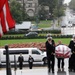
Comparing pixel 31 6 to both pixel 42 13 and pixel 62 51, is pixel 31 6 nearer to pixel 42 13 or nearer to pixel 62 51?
pixel 42 13

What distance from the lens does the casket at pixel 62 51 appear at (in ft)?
44.4

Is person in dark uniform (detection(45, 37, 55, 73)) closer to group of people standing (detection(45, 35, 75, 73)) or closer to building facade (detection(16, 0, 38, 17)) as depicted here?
group of people standing (detection(45, 35, 75, 73))

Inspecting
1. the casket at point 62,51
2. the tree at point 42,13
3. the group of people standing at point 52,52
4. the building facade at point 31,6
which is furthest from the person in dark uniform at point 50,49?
the building facade at point 31,6

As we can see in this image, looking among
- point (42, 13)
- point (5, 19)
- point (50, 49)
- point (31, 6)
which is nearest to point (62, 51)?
point (50, 49)

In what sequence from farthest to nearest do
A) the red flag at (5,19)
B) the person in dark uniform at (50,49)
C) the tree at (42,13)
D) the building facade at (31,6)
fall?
the building facade at (31,6) < the tree at (42,13) < the person in dark uniform at (50,49) < the red flag at (5,19)

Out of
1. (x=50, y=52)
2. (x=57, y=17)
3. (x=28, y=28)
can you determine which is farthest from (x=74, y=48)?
(x=57, y=17)

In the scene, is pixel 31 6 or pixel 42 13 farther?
pixel 31 6

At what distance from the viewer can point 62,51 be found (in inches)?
532

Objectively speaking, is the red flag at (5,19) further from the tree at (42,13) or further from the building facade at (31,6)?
the building facade at (31,6)

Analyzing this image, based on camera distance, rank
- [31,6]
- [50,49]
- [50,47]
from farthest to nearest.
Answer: [31,6]
[50,49]
[50,47]

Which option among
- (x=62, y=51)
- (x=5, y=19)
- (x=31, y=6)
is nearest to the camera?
(x=5, y=19)

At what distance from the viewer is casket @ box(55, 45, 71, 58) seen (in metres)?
13.5

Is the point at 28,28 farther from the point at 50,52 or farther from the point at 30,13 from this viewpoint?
the point at 50,52

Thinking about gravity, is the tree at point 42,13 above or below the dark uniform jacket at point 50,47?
below
